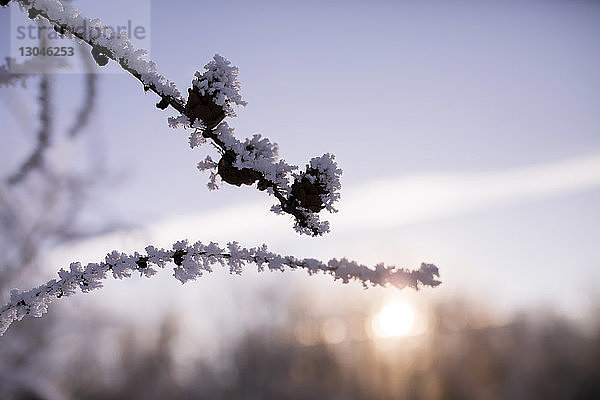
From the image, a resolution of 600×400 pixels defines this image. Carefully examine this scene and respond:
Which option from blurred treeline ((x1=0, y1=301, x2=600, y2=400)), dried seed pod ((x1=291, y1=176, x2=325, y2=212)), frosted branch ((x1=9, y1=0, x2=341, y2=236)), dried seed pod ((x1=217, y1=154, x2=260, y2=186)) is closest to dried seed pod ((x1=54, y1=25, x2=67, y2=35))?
frosted branch ((x1=9, y1=0, x2=341, y2=236))

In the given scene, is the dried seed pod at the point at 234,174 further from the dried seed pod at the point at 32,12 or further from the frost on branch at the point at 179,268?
the dried seed pod at the point at 32,12

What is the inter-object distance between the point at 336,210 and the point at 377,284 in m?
0.21

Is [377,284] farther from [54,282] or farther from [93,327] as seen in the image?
[93,327]

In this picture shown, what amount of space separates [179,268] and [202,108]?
40cm

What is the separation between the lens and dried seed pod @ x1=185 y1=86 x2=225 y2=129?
4.00ft

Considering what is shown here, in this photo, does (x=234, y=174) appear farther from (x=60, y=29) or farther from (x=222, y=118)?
(x=60, y=29)

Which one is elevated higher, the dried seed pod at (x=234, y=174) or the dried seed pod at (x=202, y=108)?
the dried seed pod at (x=202, y=108)

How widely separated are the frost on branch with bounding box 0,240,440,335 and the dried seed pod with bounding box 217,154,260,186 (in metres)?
0.17

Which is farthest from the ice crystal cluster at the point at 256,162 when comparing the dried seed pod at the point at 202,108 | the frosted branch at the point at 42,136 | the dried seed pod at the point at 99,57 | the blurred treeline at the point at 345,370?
the blurred treeline at the point at 345,370

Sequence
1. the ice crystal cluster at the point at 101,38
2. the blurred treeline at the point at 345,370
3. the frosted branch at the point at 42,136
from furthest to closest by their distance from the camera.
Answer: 1. the blurred treeline at the point at 345,370
2. the frosted branch at the point at 42,136
3. the ice crystal cluster at the point at 101,38

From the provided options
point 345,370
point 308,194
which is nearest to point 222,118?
point 308,194

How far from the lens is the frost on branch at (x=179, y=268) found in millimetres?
1262

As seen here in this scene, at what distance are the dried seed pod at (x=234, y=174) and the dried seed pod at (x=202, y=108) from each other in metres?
0.11

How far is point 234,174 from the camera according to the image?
1306mm
